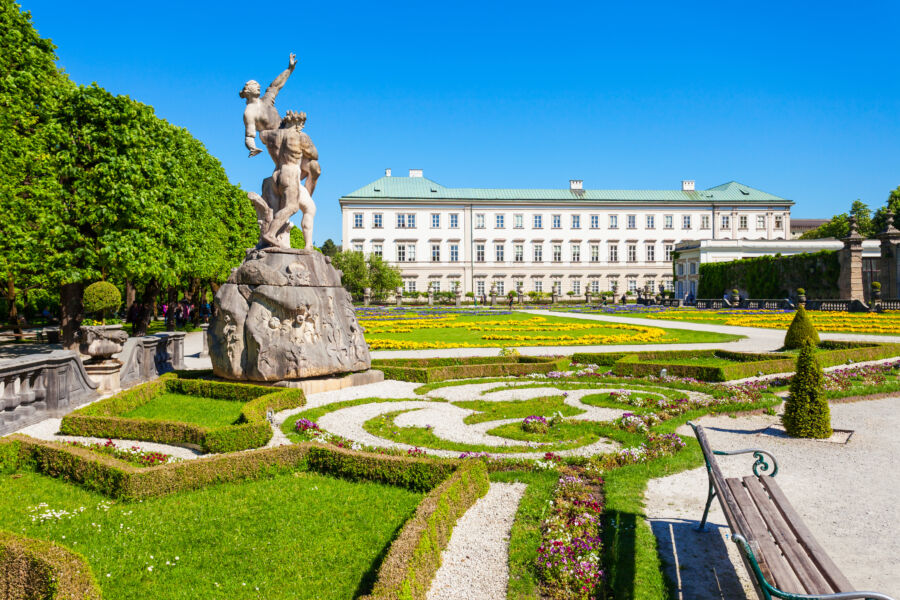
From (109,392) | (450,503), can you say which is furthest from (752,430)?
(109,392)

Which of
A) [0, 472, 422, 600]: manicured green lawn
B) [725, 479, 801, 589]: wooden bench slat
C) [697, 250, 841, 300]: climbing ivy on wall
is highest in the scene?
[697, 250, 841, 300]: climbing ivy on wall

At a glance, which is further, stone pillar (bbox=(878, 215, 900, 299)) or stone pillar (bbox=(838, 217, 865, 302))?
stone pillar (bbox=(838, 217, 865, 302))

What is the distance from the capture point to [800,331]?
12.9 metres

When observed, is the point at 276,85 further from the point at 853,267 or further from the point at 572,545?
the point at 853,267

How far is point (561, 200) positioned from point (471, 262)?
1243 centimetres

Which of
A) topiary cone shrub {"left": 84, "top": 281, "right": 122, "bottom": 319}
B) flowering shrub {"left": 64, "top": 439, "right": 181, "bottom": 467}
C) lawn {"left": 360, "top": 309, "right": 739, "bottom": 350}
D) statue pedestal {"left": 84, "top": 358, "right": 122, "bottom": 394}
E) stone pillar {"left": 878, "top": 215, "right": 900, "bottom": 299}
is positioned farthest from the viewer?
stone pillar {"left": 878, "top": 215, "right": 900, "bottom": 299}

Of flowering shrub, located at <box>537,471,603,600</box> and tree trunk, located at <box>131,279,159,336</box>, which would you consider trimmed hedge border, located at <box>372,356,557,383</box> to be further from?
tree trunk, located at <box>131,279,159,336</box>

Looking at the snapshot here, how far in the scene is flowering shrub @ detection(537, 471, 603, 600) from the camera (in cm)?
320

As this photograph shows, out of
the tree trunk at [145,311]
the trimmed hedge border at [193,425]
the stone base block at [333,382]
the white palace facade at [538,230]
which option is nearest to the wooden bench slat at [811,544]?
the trimmed hedge border at [193,425]

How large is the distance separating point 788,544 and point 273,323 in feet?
24.6

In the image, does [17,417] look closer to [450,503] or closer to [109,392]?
[109,392]

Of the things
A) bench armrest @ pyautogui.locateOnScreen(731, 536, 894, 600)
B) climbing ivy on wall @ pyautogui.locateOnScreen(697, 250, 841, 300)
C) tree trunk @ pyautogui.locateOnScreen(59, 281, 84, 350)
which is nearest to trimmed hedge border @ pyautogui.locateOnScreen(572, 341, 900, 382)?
bench armrest @ pyautogui.locateOnScreen(731, 536, 894, 600)

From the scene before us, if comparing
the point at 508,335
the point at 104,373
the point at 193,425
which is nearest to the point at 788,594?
the point at 193,425

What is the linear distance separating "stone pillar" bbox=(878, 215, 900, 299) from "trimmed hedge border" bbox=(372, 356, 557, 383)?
2744 cm
